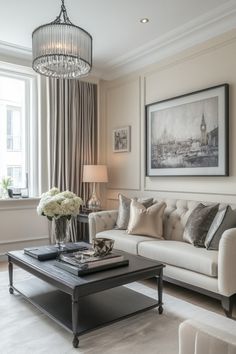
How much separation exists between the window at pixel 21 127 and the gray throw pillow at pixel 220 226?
2.88m

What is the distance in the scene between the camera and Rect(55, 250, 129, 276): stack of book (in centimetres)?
236

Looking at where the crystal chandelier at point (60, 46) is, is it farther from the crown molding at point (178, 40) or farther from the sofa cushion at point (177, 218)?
the sofa cushion at point (177, 218)

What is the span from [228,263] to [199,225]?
734mm

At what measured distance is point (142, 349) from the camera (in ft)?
6.83

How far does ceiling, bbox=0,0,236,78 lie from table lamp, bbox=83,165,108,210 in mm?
1710

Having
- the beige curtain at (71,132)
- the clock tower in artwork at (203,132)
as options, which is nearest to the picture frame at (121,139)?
the beige curtain at (71,132)

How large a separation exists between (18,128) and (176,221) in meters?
2.80

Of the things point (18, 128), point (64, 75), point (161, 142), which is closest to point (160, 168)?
point (161, 142)

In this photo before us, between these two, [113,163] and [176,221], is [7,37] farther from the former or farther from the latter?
[176,221]

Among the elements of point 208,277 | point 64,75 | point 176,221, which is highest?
point 64,75

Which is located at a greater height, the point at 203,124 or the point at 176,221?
the point at 203,124

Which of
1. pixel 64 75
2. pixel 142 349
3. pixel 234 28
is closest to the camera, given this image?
pixel 142 349

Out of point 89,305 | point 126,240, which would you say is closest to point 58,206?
point 89,305

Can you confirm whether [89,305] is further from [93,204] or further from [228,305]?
[93,204]
